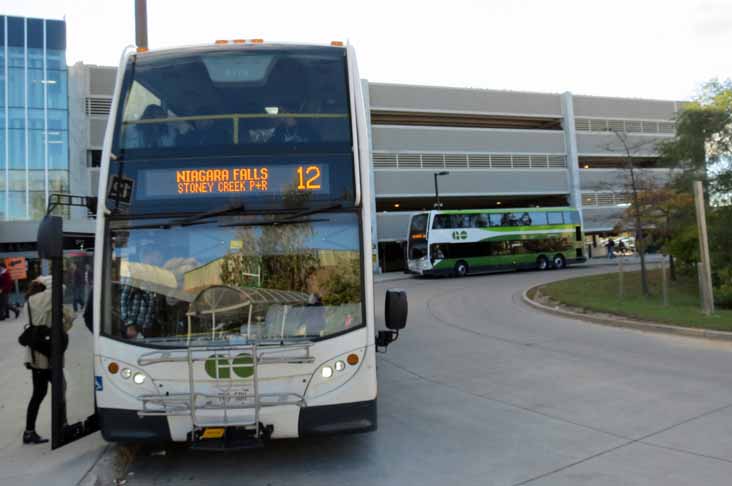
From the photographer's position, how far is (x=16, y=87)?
31.3 metres

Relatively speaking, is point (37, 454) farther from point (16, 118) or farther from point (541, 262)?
point (541, 262)

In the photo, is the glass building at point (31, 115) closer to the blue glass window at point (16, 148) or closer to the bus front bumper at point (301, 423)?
the blue glass window at point (16, 148)

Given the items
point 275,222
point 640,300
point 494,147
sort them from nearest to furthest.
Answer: point 275,222 → point 640,300 → point 494,147

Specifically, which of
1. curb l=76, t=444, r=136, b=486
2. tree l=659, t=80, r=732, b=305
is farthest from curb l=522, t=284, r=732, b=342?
curb l=76, t=444, r=136, b=486

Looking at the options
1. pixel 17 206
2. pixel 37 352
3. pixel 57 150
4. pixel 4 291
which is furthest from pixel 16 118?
pixel 37 352

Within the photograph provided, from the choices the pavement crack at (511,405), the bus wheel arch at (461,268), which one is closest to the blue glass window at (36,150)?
the bus wheel arch at (461,268)

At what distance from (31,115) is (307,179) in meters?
33.8

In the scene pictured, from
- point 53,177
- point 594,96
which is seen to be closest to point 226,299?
point 53,177

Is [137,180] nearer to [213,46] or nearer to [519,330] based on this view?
[213,46]

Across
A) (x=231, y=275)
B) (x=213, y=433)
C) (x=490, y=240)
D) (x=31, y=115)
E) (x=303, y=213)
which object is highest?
(x=31, y=115)

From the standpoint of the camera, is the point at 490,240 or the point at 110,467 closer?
the point at 110,467

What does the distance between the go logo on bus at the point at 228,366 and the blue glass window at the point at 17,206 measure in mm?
32372

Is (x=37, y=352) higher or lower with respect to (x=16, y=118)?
lower

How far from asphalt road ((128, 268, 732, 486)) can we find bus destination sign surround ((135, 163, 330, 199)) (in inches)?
99.3
